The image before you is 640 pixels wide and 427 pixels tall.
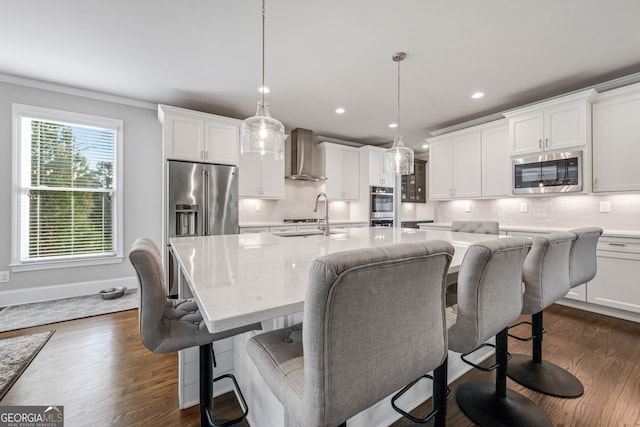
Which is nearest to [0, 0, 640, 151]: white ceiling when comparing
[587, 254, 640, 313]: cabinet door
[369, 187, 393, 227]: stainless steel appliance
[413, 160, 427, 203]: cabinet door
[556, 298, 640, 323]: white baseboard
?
[587, 254, 640, 313]: cabinet door

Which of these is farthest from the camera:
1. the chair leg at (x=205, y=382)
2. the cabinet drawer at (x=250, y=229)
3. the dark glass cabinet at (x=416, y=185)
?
the dark glass cabinet at (x=416, y=185)

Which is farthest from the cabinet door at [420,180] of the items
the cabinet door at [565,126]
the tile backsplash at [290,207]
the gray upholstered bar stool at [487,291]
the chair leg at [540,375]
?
the gray upholstered bar stool at [487,291]

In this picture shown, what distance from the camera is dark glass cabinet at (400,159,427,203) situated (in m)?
6.22

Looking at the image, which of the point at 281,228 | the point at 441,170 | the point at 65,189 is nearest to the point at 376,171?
the point at 441,170

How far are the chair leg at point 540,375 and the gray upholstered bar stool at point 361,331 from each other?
1504 millimetres

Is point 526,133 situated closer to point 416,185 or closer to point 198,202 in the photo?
point 416,185

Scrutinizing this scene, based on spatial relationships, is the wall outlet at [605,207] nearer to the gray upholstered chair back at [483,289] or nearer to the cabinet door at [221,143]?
the gray upholstered chair back at [483,289]

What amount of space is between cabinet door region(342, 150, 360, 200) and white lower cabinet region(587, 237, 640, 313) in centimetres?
350

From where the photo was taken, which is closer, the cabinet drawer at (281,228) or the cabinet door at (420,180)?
the cabinet drawer at (281,228)

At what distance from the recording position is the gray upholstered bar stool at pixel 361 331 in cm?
61

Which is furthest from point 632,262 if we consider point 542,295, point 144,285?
point 144,285

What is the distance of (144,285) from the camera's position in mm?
1007

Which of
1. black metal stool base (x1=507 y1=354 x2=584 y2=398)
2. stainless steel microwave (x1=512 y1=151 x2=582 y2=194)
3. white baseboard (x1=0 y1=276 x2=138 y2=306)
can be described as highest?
stainless steel microwave (x1=512 y1=151 x2=582 y2=194)

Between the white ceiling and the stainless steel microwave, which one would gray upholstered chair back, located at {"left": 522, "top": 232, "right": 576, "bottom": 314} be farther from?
the stainless steel microwave
